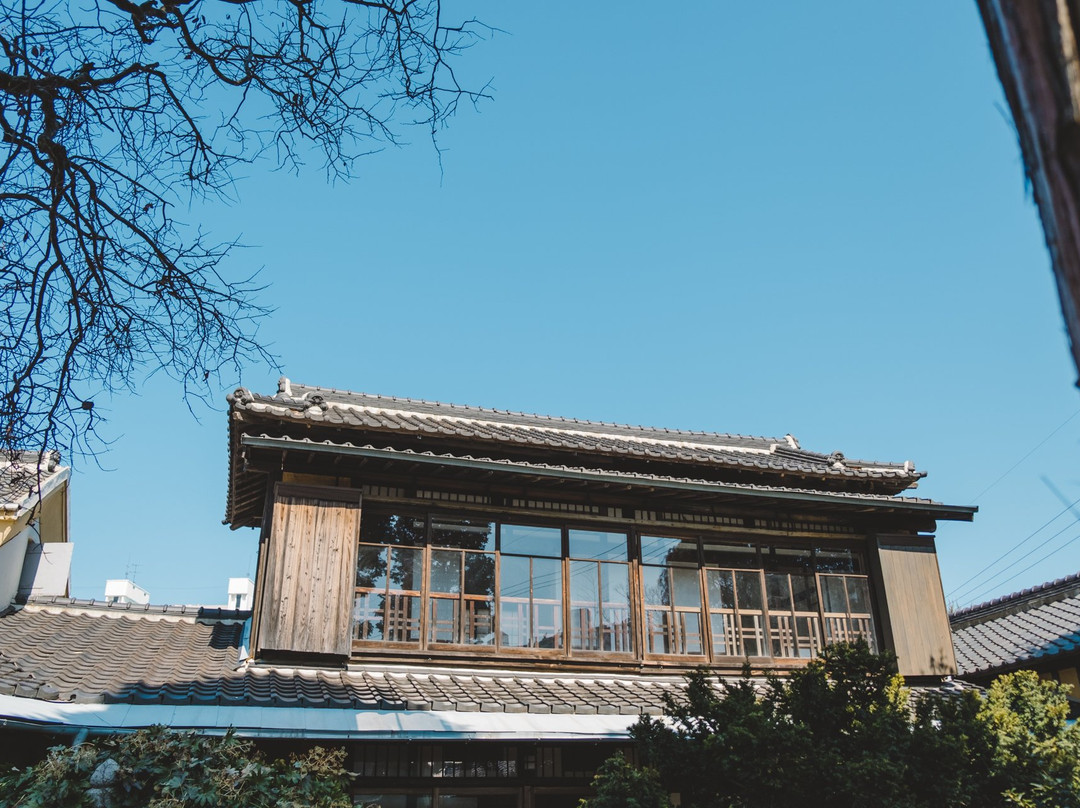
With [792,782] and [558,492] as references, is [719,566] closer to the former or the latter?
[558,492]

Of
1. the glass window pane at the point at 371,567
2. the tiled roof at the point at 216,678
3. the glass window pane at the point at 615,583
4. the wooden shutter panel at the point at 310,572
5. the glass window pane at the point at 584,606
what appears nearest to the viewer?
the tiled roof at the point at 216,678

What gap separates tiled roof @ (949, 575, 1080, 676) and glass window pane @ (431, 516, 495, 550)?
962 cm

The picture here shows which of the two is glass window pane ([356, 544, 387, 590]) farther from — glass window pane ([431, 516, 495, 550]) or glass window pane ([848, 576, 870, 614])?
glass window pane ([848, 576, 870, 614])

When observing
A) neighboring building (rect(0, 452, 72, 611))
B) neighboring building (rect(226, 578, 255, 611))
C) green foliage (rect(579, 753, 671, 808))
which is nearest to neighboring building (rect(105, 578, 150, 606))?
neighboring building (rect(226, 578, 255, 611))

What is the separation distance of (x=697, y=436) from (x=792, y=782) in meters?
10.8

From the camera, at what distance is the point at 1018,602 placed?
18.7 m

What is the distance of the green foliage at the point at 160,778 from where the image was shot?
655cm

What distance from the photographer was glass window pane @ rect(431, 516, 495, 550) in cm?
1146

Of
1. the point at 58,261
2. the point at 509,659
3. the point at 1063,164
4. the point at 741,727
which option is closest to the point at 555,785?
the point at 509,659

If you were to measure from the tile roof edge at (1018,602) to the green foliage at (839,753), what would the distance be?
11.7m

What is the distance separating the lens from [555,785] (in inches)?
392

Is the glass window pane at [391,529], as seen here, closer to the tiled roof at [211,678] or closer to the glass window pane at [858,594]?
the tiled roof at [211,678]

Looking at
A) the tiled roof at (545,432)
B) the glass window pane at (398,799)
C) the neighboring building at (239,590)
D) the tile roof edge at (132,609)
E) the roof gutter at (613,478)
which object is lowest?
the glass window pane at (398,799)

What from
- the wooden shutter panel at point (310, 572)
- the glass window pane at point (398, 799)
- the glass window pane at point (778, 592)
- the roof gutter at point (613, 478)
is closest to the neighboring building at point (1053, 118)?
the glass window pane at point (398, 799)
